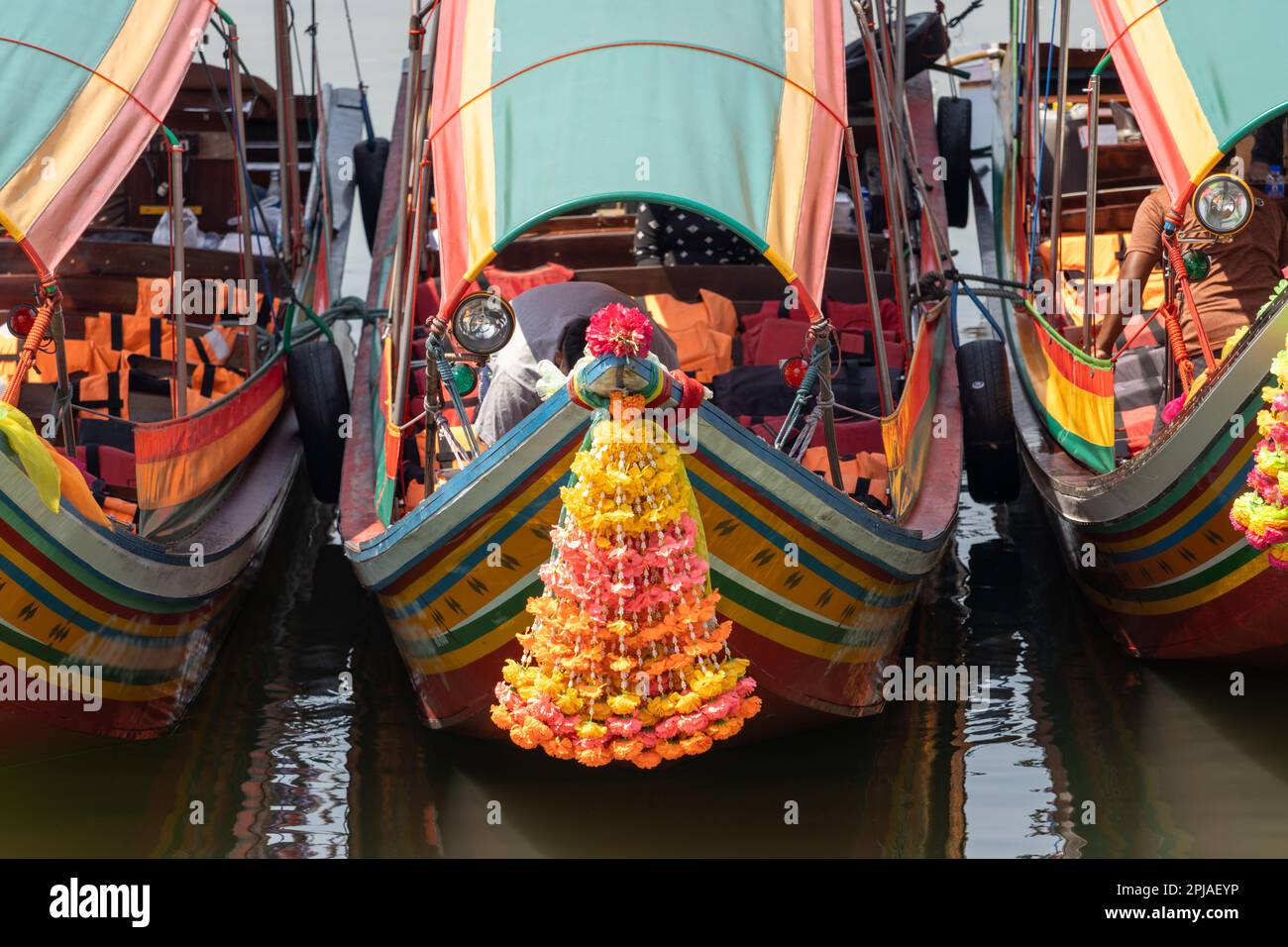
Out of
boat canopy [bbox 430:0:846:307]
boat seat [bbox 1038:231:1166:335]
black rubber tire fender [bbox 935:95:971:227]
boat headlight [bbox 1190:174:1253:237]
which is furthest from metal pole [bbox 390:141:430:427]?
black rubber tire fender [bbox 935:95:971:227]

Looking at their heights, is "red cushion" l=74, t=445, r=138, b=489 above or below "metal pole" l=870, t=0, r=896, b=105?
below

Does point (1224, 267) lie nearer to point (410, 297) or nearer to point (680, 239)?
point (680, 239)

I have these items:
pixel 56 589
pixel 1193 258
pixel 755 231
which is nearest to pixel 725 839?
pixel 755 231

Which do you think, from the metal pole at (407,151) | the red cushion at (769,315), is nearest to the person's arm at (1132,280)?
the red cushion at (769,315)

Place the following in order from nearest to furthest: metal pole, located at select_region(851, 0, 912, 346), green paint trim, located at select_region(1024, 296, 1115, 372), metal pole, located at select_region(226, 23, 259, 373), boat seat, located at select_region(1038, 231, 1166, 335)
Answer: metal pole, located at select_region(851, 0, 912, 346) < green paint trim, located at select_region(1024, 296, 1115, 372) < metal pole, located at select_region(226, 23, 259, 373) < boat seat, located at select_region(1038, 231, 1166, 335)

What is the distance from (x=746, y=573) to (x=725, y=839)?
77 cm

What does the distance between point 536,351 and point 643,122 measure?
30.1 inches

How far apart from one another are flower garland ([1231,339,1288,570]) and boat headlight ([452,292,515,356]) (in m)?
2.06

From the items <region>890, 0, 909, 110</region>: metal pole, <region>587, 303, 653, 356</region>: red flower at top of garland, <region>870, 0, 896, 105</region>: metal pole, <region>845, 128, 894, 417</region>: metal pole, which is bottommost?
<region>587, 303, 653, 356</region>: red flower at top of garland

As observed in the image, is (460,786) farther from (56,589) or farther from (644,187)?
(644,187)

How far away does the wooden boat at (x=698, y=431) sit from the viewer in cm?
488

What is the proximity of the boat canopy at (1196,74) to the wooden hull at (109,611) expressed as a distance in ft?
10.5

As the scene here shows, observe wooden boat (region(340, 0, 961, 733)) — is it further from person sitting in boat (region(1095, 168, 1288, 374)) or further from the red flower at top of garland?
person sitting in boat (region(1095, 168, 1288, 374))

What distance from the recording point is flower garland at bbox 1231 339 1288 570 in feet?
16.3
